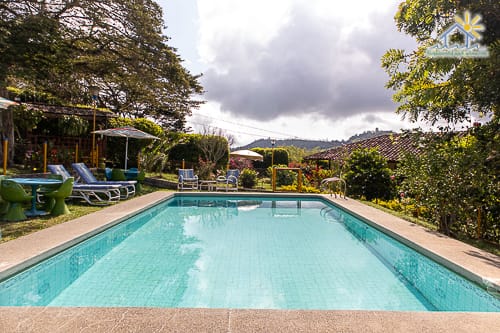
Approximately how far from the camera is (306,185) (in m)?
15.4

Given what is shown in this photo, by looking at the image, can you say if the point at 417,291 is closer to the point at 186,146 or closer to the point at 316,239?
the point at 316,239

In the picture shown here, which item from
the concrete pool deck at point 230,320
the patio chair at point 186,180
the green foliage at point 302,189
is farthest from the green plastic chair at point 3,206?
the green foliage at point 302,189

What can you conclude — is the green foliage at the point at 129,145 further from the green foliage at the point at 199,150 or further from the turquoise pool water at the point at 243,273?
the turquoise pool water at the point at 243,273

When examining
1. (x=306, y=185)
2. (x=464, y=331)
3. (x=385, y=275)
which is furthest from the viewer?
(x=306, y=185)

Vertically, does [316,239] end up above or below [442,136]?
below

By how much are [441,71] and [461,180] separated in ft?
6.75

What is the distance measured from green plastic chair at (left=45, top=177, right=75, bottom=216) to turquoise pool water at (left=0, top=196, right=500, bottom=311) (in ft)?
4.64

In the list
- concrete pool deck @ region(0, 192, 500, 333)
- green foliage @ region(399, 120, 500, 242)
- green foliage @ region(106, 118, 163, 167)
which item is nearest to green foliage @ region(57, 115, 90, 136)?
green foliage @ region(106, 118, 163, 167)

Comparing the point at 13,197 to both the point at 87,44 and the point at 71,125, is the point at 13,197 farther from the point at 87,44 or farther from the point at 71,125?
the point at 71,125

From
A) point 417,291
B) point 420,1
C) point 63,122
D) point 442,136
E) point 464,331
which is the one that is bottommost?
point 417,291

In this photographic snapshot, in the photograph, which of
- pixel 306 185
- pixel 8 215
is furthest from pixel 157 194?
pixel 306 185

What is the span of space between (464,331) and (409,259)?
8.78 ft

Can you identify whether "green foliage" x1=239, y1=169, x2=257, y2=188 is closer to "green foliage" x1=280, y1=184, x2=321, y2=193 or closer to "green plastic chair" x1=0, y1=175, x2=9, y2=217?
"green foliage" x1=280, y1=184, x2=321, y2=193

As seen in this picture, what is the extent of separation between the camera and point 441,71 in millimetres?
5941
